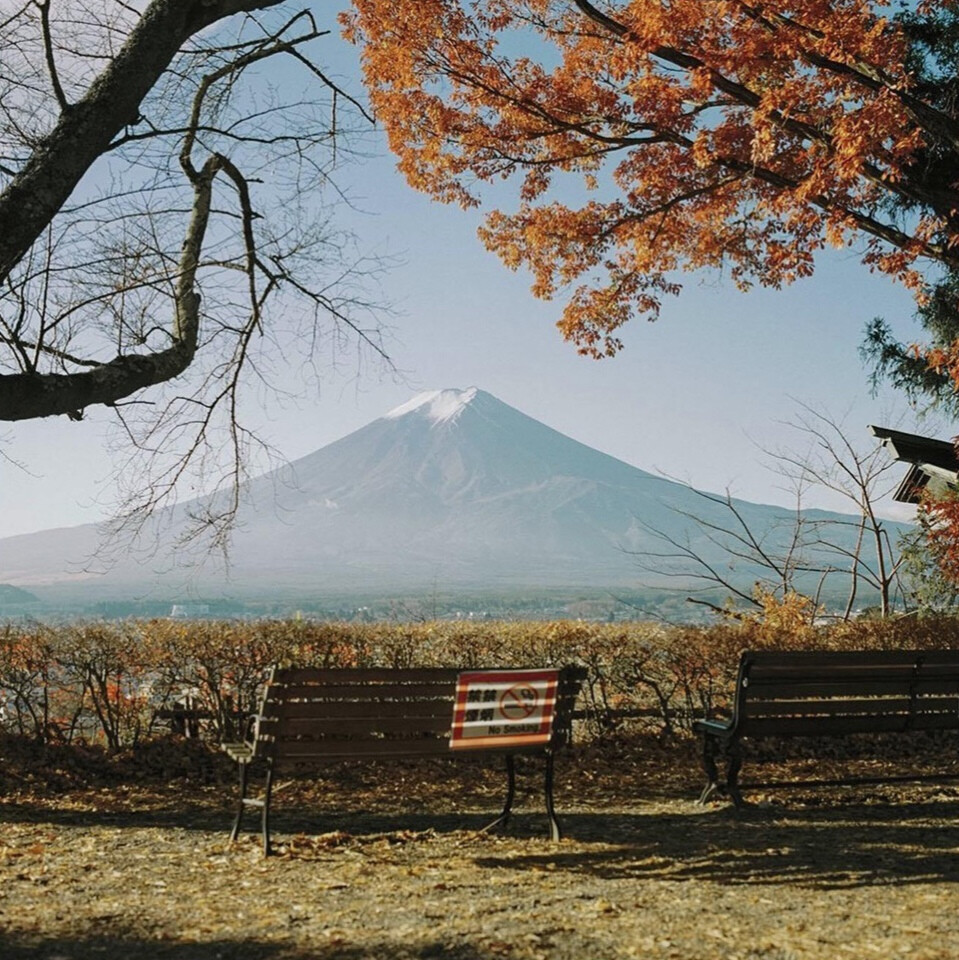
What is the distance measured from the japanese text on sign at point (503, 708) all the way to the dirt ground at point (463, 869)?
583 mm

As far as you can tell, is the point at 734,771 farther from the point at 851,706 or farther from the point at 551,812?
the point at 551,812

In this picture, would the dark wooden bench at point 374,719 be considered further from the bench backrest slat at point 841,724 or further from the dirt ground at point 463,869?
the bench backrest slat at point 841,724

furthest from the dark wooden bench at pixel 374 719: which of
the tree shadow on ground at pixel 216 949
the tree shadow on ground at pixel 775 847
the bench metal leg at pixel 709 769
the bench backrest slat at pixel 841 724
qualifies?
the tree shadow on ground at pixel 216 949

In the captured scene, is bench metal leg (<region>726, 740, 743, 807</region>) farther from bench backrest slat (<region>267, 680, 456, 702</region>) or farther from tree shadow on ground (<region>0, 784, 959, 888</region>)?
bench backrest slat (<region>267, 680, 456, 702</region>)

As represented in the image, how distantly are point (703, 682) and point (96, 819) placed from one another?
535cm

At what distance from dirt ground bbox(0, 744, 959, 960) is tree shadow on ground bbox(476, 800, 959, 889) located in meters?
0.02

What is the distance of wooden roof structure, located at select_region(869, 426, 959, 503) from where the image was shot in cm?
1755

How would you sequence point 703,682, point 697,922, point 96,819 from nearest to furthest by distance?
point 697,922
point 96,819
point 703,682

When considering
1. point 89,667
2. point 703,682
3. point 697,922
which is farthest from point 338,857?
point 703,682

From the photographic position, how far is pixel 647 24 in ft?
34.0

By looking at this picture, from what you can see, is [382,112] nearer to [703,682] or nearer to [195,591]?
[195,591]

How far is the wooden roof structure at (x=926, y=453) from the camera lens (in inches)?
691

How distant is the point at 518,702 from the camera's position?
6.36 metres

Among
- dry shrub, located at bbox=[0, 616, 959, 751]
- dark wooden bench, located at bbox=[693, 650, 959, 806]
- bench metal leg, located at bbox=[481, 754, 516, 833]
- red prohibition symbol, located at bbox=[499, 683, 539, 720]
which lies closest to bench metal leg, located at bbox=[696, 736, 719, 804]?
dark wooden bench, located at bbox=[693, 650, 959, 806]
